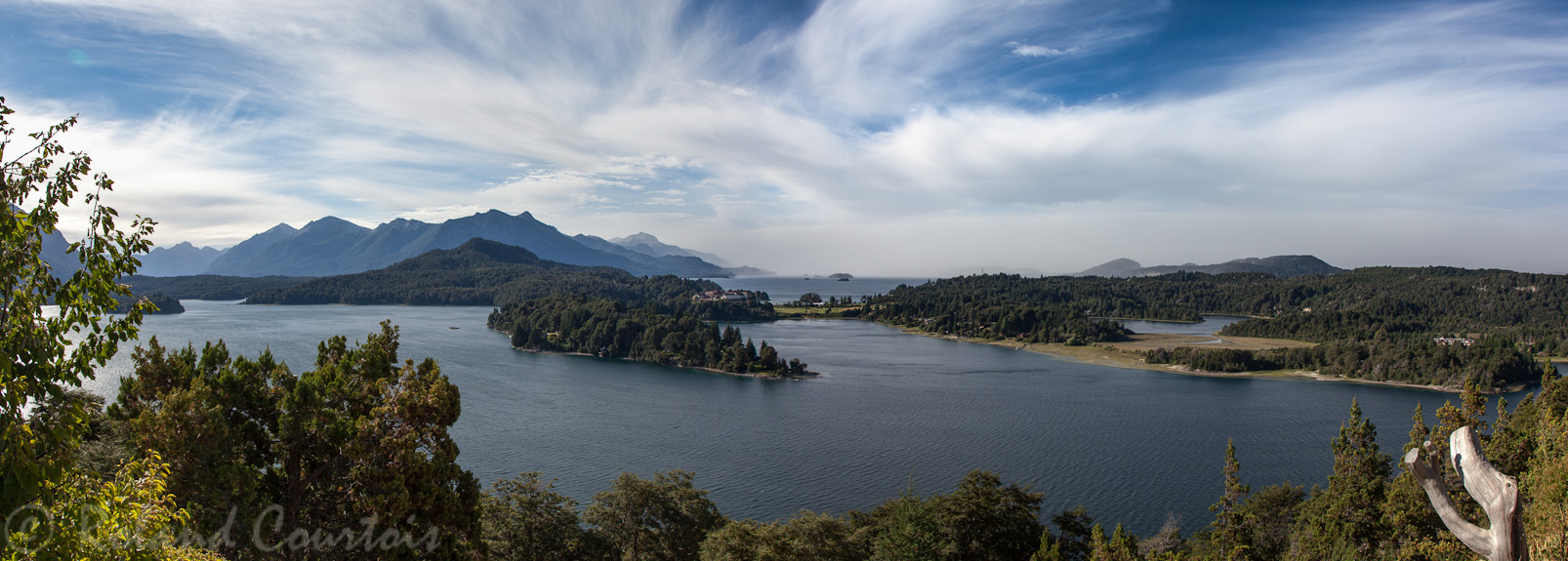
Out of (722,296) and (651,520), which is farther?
(722,296)

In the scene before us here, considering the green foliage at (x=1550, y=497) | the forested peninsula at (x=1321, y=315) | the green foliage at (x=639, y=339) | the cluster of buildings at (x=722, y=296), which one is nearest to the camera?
the green foliage at (x=1550, y=497)

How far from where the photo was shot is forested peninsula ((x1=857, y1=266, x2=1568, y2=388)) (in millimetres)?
71250

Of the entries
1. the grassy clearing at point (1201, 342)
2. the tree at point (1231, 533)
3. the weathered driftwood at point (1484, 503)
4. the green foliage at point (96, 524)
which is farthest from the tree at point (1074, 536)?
the grassy clearing at point (1201, 342)

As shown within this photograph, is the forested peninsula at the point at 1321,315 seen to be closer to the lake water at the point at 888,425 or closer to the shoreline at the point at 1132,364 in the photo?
the shoreline at the point at 1132,364

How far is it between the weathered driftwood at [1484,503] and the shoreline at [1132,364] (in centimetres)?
7769

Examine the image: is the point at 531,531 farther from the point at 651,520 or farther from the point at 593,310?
the point at 593,310

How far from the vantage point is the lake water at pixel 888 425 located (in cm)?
3394

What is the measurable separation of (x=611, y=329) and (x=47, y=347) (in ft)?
272

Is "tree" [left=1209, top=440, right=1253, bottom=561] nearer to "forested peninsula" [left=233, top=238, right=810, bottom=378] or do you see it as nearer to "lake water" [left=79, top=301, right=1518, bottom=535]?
"lake water" [left=79, top=301, right=1518, bottom=535]

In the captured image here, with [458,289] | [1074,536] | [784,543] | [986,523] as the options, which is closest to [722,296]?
[458,289]

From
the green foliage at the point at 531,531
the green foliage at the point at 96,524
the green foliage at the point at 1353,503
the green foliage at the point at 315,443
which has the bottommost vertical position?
the green foliage at the point at 531,531

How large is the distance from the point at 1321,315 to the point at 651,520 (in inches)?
4839

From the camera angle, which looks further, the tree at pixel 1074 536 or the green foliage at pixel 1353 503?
the tree at pixel 1074 536

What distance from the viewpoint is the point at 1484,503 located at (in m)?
4.65
